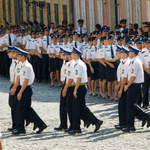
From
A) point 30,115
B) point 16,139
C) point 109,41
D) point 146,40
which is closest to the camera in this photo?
point 16,139

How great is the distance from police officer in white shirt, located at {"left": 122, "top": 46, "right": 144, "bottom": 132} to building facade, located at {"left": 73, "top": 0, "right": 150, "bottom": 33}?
14.1 meters

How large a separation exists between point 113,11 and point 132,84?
15.6 meters

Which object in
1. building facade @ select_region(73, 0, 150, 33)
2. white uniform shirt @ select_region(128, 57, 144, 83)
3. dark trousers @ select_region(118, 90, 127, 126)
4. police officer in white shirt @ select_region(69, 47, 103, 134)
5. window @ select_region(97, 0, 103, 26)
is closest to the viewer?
white uniform shirt @ select_region(128, 57, 144, 83)

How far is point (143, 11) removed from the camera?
24.0 metres

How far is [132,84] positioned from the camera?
32.6ft

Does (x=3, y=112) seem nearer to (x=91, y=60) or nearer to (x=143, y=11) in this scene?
(x=91, y=60)

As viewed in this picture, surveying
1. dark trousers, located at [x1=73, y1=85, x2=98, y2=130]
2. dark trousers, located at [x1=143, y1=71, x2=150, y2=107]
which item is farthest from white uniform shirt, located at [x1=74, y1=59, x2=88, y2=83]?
dark trousers, located at [x1=143, y1=71, x2=150, y2=107]

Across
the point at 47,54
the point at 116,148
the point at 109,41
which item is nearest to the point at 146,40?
the point at 109,41

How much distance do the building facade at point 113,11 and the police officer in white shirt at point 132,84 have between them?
1413 cm

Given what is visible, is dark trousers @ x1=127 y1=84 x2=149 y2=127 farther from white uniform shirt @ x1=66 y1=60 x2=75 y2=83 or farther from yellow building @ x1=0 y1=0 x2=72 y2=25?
yellow building @ x1=0 y1=0 x2=72 y2=25

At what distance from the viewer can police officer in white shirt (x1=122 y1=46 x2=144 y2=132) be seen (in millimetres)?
9844

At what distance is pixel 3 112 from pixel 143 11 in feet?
43.1

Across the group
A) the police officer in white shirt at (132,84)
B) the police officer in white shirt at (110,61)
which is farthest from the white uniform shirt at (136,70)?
the police officer in white shirt at (110,61)

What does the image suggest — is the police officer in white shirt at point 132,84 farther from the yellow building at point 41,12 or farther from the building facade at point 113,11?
the yellow building at point 41,12
